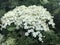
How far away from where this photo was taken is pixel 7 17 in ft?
19.8

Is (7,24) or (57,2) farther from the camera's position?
(57,2)

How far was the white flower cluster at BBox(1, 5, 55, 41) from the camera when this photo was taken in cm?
568

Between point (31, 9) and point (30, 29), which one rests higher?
point (31, 9)

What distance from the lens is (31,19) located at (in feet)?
18.9

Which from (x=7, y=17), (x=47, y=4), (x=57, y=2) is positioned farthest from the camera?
(x=57, y=2)

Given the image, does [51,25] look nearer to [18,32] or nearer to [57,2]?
[18,32]

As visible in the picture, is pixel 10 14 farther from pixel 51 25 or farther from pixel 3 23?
pixel 51 25

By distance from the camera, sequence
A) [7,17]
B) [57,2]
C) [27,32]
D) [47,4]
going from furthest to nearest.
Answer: [57,2] < [47,4] < [7,17] < [27,32]

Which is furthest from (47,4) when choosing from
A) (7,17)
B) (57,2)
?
(7,17)

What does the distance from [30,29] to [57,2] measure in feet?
7.75

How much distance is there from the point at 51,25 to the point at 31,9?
67 cm

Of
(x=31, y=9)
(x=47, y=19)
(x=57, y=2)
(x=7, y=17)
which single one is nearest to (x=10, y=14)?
(x=7, y=17)

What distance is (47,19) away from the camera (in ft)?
19.4

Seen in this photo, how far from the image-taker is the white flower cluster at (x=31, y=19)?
5.68 metres
